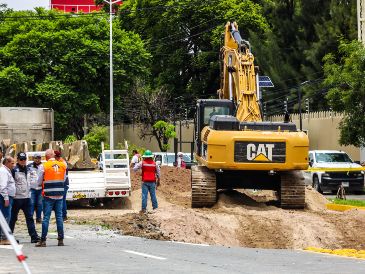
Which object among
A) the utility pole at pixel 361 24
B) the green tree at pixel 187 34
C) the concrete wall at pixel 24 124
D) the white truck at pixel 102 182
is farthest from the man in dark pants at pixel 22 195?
the green tree at pixel 187 34

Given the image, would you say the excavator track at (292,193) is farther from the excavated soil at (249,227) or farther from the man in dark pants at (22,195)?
the man in dark pants at (22,195)

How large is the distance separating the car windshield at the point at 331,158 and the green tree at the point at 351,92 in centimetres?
127

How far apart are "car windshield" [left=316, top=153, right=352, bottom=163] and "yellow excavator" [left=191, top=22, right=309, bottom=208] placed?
13.9 m

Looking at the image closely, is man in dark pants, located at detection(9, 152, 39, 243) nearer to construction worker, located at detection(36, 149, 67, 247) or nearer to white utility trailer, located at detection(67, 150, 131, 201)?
construction worker, located at detection(36, 149, 67, 247)

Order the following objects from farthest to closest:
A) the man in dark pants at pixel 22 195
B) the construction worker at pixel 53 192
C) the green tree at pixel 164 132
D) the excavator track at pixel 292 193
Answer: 1. the green tree at pixel 164 132
2. the excavator track at pixel 292 193
3. the man in dark pants at pixel 22 195
4. the construction worker at pixel 53 192

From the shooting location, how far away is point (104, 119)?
8662 cm

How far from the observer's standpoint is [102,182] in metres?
30.5

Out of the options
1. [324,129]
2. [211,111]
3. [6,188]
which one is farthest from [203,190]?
[324,129]

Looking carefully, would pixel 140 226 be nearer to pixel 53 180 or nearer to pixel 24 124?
pixel 53 180

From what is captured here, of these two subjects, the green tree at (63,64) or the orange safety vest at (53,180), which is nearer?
the orange safety vest at (53,180)

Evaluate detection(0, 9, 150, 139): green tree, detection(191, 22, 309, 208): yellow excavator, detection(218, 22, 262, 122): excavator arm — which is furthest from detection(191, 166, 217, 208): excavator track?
detection(0, 9, 150, 139): green tree

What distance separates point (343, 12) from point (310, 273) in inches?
2300

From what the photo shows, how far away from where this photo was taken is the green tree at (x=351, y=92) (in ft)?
140

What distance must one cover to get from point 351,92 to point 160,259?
28.1 m
